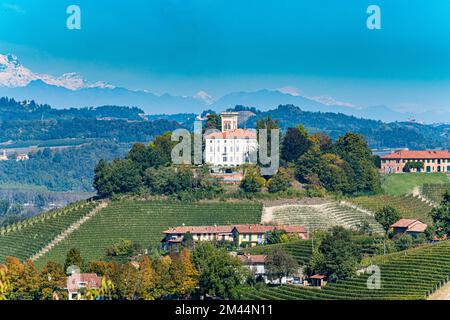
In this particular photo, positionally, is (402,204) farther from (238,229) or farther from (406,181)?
(238,229)

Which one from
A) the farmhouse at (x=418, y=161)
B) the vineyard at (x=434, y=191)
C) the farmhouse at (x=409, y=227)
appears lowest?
the farmhouse at (x=409, y=227)

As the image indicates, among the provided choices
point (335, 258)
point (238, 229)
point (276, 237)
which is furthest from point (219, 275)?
point (238, 229)

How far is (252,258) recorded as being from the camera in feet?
122

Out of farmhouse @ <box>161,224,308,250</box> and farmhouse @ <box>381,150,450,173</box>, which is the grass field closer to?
farmhouse @ <box>381,150,450,173</box>

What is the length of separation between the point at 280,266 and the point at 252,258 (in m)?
1.86

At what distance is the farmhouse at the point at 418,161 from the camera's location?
59.0 metres

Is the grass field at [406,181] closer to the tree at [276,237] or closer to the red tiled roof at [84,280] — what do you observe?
the tree at [276,237]

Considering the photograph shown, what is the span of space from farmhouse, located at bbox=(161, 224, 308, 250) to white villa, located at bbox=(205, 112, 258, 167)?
8753mm

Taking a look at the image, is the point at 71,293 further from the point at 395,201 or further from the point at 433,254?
the point at 395,201

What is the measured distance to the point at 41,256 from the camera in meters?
43.0

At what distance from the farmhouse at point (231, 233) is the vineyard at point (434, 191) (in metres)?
8.72

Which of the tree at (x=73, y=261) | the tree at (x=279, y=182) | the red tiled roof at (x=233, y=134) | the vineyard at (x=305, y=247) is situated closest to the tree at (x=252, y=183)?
the tree at (x=279, y=182)
